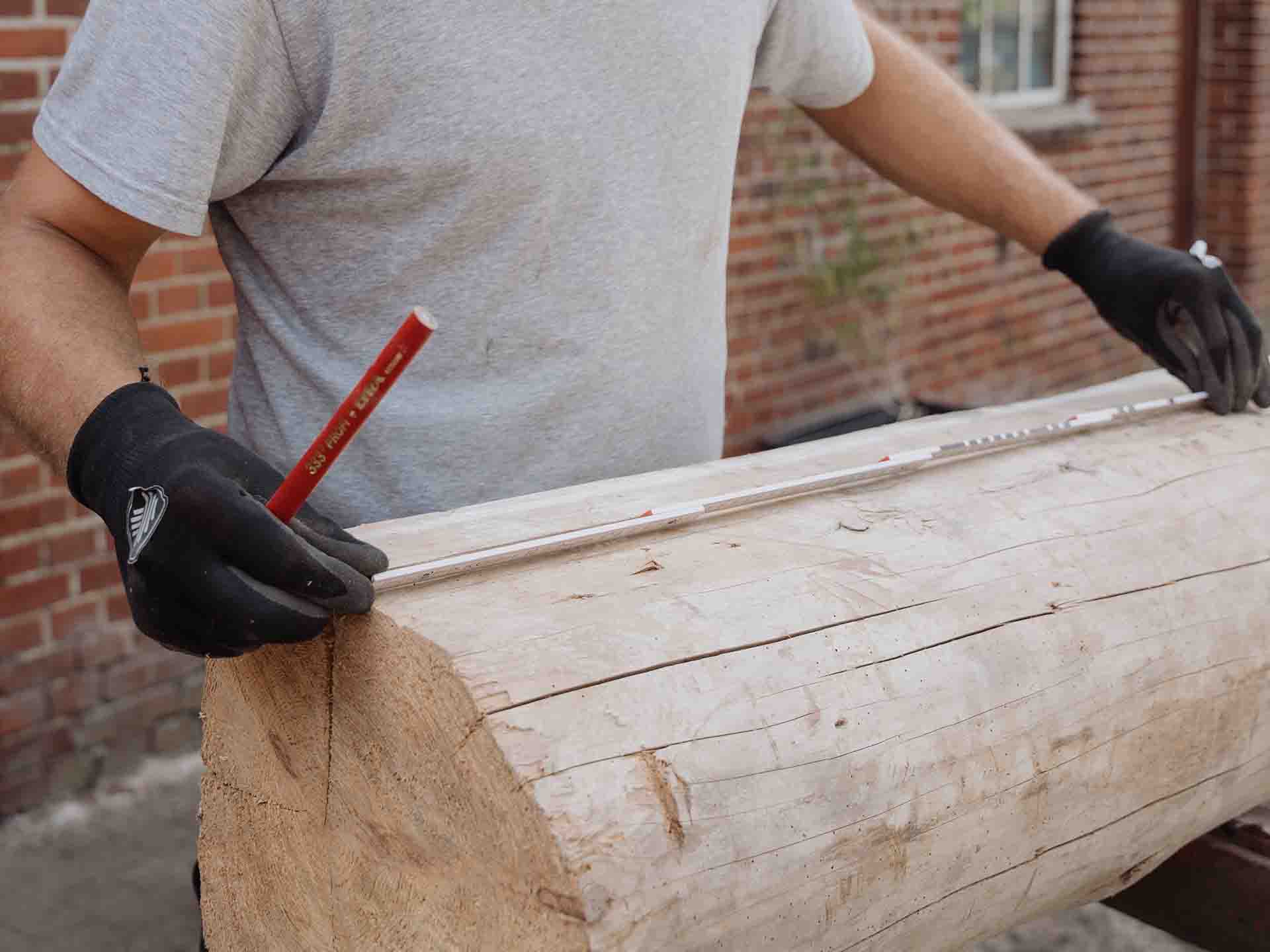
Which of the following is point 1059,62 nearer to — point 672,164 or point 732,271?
point 732,271

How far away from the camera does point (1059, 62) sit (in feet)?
21.4

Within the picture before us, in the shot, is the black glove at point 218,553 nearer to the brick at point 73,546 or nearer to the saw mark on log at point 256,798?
the saw mark on log at point 256,798

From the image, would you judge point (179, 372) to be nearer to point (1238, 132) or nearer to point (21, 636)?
point (21, 636)

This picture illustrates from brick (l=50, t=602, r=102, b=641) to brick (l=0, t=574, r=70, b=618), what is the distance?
4cm

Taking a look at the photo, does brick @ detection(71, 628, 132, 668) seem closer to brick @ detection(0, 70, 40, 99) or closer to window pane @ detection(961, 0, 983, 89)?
brick @ detection(0, 70, 40, 99)

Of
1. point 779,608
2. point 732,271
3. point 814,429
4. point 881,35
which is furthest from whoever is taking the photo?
point 814,429

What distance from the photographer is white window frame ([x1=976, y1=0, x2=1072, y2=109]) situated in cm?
623

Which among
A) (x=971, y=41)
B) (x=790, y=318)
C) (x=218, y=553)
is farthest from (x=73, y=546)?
(x=971, y=41)

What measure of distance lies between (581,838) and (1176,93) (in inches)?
275

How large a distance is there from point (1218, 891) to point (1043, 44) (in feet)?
17.6

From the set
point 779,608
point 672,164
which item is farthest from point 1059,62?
point 779,608

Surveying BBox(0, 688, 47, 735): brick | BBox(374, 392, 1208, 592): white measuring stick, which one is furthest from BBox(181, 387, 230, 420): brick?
BBox(374, 392, 1208, 592): white measuring stick

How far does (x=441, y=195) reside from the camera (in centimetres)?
168

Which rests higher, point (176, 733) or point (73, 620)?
point (73, 620)
